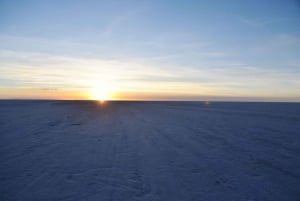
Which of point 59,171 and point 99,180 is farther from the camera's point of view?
point 59,171

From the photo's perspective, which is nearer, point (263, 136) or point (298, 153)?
point (298, 153)

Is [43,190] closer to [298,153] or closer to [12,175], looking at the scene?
[12,175]

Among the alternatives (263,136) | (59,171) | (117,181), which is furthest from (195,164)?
(263,136)

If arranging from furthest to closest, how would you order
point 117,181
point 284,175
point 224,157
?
Answer: point 224,157, point 284,175, point 117,181

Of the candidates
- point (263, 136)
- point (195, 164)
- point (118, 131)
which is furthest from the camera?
point (118, 131)

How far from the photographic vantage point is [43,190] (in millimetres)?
6121

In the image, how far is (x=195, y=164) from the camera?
27.2ft

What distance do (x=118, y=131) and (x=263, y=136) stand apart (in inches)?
280

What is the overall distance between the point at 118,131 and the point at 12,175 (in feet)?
24.5

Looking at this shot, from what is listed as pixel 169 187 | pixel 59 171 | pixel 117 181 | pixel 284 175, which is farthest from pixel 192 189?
pixel 59 171

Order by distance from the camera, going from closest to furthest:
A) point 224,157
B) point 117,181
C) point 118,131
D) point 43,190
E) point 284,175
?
point 43,190
point 117,181
point 284,175
point 224,157
point 118,131

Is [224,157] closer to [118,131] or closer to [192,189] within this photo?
Result: [192,189]

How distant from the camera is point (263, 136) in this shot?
13203 mm

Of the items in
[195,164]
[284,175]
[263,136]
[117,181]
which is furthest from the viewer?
[263,136]
